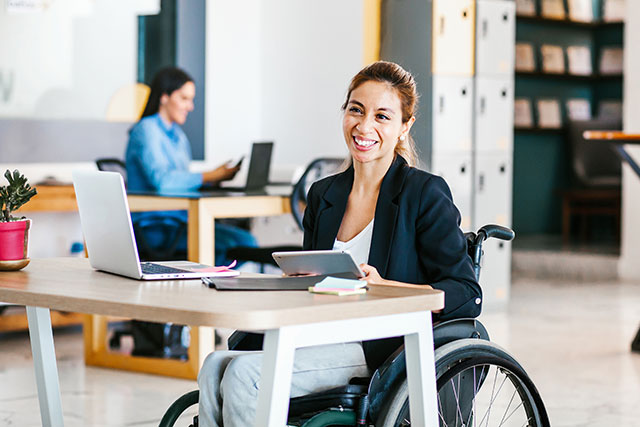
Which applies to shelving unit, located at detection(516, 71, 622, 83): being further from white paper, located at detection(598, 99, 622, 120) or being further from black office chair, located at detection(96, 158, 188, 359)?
black office chair, located at detection(96, 158, 188, 359)

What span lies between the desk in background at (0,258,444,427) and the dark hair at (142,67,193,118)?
2.57 metres

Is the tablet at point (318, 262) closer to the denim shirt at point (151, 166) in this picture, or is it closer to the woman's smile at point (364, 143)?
the woman's smile at point (364, 143)

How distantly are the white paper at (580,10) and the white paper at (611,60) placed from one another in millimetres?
305

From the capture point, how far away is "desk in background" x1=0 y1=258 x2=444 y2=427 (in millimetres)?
1606

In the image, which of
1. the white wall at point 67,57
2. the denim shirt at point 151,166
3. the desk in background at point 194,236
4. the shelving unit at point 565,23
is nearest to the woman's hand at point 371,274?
the desk in background at point 194,236

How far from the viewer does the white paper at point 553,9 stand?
848 centimetres

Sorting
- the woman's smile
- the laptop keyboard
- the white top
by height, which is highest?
the woman's smile

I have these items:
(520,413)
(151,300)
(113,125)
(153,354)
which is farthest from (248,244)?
(151,300)

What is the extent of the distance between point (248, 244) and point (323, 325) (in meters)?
3.00

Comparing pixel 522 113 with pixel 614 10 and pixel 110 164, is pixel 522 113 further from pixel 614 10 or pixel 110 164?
pixel 110 164

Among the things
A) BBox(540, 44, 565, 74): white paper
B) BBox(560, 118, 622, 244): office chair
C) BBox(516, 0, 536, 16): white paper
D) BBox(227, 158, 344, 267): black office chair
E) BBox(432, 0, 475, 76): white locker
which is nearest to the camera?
BBox(227, 158, 344, 267): black office chair

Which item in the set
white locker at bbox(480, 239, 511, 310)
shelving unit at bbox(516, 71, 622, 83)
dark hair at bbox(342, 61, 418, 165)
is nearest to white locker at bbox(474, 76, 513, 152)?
white locker at bbox(480, 239, 511, 310)

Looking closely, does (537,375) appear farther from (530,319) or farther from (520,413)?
(530,319)

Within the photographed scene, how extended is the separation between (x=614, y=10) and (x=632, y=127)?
6.90 feet
